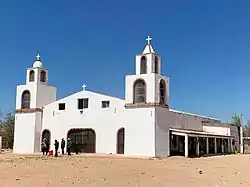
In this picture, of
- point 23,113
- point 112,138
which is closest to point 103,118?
point 112,138

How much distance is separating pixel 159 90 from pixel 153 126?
2925mm

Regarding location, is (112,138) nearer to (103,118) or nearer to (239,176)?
(103,118)

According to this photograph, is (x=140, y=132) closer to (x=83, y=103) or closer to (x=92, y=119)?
(x=92, y=119)

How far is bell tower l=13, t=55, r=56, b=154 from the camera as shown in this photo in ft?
118

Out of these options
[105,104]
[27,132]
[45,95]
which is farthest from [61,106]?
[105,104]

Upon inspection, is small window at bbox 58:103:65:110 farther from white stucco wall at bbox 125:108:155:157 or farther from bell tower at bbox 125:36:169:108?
white stucco wall at bbox 125:108:155:157

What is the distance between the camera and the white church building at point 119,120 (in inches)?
1203

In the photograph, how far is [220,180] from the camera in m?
16.7

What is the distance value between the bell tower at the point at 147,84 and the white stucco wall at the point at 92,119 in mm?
1404

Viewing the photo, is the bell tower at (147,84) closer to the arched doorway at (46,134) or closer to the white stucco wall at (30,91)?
the arched doorway at (46,134)

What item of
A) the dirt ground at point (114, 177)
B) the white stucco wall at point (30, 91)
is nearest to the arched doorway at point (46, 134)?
the white stucco wall at point (30, 91)

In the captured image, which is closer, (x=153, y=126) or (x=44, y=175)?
(x=44, y=175)

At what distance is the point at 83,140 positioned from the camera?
34125 mm

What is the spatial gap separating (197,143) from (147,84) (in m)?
6.83
